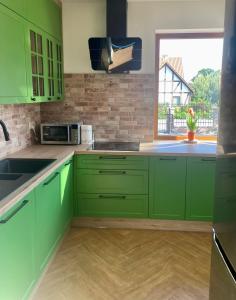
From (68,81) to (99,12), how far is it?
85 centimetres

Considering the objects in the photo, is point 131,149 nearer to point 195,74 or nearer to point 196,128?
point 196,128

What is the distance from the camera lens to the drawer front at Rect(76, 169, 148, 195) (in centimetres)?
318

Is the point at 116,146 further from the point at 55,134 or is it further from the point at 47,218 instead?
the point at 47,218

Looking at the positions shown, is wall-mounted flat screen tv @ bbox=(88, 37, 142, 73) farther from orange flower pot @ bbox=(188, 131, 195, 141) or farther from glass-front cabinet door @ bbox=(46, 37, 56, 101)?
orange flower pot @ bbox=(188, 131, 195, 141)

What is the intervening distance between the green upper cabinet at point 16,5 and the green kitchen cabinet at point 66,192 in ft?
4.31

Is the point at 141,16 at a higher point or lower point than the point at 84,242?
higher

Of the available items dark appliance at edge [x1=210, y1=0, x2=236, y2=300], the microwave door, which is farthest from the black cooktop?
dark appliance at edge [x1=210, y1=0, x2=236, y2=300]

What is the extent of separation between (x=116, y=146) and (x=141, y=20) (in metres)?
1.44

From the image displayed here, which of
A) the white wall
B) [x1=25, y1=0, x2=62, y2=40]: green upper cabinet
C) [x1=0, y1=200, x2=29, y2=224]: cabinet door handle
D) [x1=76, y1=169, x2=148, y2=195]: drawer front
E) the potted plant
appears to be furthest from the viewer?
the potted plant

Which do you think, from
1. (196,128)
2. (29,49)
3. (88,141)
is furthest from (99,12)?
(196,128)

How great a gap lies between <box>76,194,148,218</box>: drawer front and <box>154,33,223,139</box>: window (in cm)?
96

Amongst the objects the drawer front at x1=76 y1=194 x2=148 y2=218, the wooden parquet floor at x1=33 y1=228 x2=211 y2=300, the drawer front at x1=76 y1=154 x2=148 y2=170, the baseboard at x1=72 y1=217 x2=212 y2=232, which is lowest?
the wooden parquet floor at x1=33 y1=228 x2=211 y2=300

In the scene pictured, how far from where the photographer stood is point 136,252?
282cm

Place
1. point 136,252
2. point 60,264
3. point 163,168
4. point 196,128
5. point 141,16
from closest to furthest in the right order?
point 60,264
point 136,252
point 163,168
point 141,16
point 196,128
